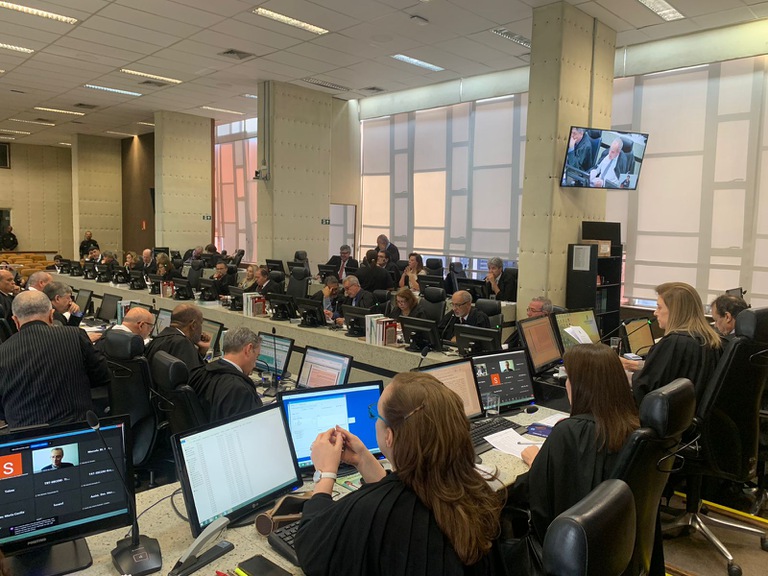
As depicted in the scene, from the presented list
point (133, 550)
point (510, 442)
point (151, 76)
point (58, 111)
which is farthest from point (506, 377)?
point (58, 111)

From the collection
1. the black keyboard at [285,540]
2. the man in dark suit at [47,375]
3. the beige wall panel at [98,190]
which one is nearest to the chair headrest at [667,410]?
the black keyboard at [285,540]

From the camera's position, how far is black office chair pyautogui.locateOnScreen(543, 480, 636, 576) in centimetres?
121

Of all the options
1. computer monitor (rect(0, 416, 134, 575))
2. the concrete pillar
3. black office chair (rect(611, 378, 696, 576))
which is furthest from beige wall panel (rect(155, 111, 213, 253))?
black office chair (rect(611, 378, 696, 576))

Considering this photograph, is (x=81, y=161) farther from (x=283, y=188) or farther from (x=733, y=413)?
(x=733, y=413)

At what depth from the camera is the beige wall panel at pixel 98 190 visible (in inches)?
711

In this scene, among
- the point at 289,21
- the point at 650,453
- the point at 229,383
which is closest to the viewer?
the point at 650,453

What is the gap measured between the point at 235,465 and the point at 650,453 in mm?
1559

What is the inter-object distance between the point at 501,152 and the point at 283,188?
426 cm

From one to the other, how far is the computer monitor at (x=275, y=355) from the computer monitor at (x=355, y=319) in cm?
128

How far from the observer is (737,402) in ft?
11.4

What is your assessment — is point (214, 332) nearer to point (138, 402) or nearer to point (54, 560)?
point (138, 402)

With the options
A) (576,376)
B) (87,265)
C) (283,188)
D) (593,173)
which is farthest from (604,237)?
(87,265)

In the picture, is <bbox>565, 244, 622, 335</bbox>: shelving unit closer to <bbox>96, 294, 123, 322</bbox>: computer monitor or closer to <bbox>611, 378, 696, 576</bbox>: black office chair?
<bbox>611, 378, 696, 576</bbox>: black office chair

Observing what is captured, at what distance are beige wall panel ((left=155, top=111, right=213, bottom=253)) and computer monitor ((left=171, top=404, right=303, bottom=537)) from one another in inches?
521
